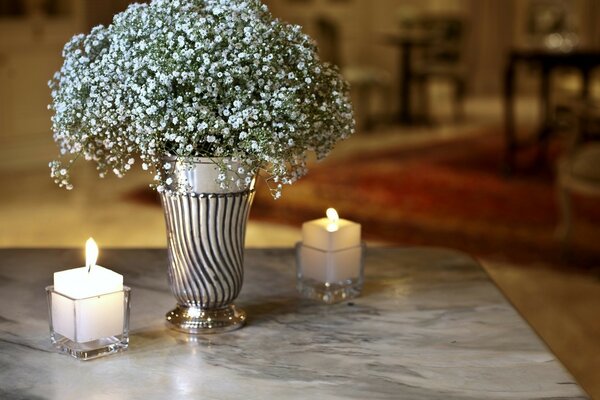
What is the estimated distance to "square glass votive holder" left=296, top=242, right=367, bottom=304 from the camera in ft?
6.14

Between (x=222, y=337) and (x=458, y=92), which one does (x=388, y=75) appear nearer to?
(x=458, y=92)

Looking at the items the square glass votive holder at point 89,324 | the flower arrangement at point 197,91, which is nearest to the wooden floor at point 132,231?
the flower arrangement at point 197,91

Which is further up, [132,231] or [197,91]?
[197,91]

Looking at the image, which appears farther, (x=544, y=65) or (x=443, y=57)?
(x=443, y=57)

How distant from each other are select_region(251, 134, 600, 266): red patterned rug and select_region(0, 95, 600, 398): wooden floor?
329mm

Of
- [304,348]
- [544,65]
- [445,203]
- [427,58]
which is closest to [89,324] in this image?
[304,348]

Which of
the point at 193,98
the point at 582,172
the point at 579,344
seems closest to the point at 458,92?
the point at 582,172

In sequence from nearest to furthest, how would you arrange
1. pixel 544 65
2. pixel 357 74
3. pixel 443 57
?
pixel 544 65 → pixel 357 74 → pixel 443 57

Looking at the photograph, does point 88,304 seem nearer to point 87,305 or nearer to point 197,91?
point 87,305

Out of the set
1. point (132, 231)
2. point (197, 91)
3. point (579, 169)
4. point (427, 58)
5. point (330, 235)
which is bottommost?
point (132, 231)

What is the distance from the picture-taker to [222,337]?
5.41 feet

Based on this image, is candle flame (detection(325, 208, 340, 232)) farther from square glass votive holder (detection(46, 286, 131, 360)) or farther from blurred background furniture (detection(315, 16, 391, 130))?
blurred background furniture (detection(315, 16, 391, 130))

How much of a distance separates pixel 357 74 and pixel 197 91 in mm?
7273

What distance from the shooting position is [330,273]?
6.13 feet
